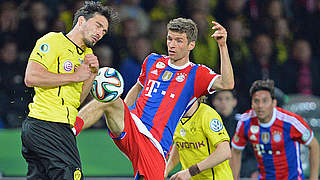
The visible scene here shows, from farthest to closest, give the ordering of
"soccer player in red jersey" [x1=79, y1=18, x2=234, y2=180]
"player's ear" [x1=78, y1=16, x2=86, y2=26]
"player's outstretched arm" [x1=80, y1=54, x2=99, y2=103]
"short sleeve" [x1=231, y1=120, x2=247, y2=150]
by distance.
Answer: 1. "short sleeve" [x1=231, y1=120, x2=247, y2=150]
2. "soccer player in red jersey" [x1=79, y1=18, x2=234, y2=180]
3. "player's ear" [x1=78, y1=16, x2=86, y2=26]
4. "player's outstretched arm" [x1=80, y1=54, x2=99, y2=103]

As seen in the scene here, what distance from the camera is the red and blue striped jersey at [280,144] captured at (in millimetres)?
6216

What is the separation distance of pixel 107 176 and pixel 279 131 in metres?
2.50

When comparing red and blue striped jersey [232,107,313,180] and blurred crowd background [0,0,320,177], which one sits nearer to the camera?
red and blue striped jersey [232,107,313,180]

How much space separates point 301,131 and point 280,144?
0.85ft

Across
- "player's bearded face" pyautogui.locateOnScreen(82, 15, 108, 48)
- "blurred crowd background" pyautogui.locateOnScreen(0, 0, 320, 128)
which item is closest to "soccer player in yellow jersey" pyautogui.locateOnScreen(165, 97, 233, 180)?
"player's bearded face" pyautogui.locateOnScreen(82, 15, 108, 48)

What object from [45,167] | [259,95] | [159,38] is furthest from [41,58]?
[159,38]

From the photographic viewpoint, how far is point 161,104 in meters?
5.30

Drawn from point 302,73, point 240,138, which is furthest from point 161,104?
point 302,73

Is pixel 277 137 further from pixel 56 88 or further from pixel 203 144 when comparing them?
pixel 56 88

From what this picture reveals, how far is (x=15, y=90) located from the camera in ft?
25.2

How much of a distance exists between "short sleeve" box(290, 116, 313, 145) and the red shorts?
5.78 feet

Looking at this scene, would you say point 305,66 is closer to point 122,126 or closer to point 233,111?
point 233,111

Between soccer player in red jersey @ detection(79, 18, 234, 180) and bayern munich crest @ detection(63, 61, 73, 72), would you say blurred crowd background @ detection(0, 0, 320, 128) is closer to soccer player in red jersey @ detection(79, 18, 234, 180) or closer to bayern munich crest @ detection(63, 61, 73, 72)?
soccer player in red jersey @ detection(79, 18, 234, 180)

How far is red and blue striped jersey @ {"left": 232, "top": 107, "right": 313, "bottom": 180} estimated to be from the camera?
6216mm
